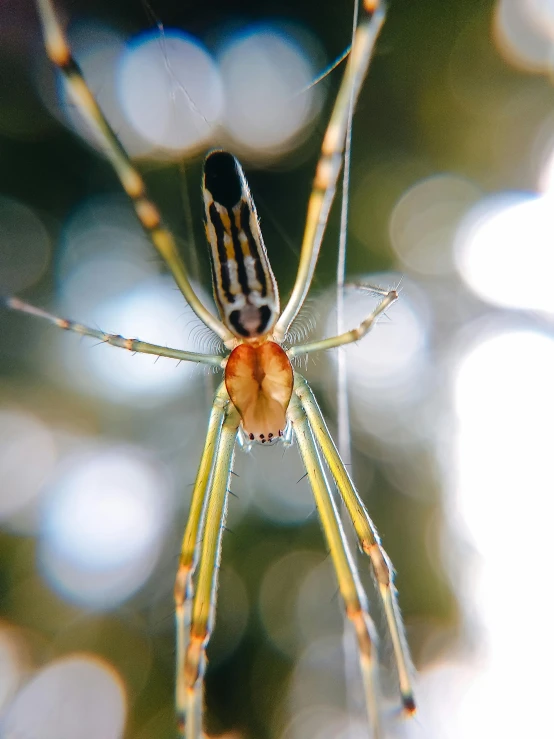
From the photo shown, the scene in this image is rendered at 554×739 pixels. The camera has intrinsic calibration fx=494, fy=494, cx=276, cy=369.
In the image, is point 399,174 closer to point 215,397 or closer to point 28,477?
point 215,397

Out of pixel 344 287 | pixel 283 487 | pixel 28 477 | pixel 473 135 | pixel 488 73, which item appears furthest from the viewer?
pixel 28 477

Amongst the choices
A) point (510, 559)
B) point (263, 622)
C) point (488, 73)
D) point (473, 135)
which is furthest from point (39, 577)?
point (488, 73)

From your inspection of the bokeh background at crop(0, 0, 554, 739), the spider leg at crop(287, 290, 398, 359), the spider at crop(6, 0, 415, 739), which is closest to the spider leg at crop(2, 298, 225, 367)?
the spider at crop(6, 0, 415, 739)

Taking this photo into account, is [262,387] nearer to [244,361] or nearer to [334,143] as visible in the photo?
[244,361]

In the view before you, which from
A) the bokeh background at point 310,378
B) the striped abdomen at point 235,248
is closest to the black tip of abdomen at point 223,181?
the striped abdomen at point 235,248

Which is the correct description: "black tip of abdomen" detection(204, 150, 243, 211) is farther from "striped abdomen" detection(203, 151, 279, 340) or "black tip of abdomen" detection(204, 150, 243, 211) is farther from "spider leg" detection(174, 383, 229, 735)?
"spider leg" detection(174, 383, 229, 735)
